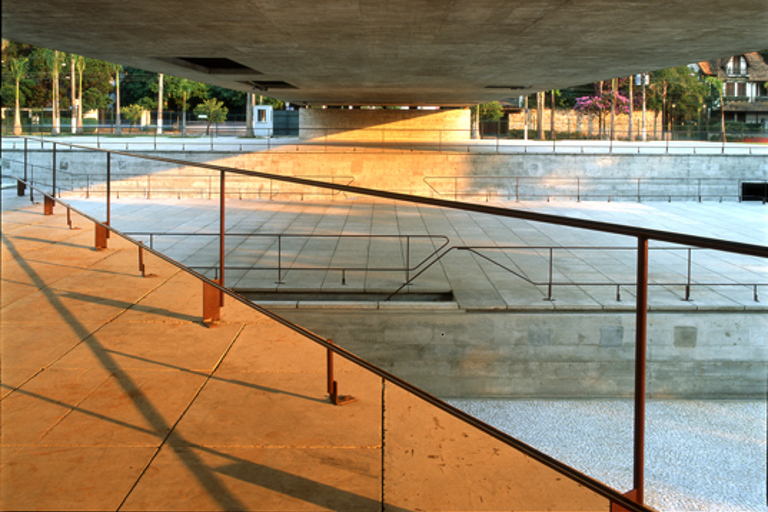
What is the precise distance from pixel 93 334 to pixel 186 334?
0.46 meters

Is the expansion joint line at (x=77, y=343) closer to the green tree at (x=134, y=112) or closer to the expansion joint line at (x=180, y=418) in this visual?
the expansion joint line at (x=180, y=418)

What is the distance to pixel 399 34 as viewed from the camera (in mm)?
11727

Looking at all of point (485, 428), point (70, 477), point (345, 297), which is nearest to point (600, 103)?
point (345, 297)

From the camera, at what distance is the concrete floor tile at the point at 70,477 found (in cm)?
191

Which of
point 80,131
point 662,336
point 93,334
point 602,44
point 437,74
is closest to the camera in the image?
point 93,334

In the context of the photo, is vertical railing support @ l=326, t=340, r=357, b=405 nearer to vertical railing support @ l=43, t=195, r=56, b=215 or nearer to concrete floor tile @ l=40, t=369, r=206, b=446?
concrete floor tile @ l=40, t=369, r=206, b=446

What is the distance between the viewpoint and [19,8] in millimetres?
9414

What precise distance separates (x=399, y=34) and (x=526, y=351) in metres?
5.95

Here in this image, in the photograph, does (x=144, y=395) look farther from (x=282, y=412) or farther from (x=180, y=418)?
(x=282, y=412)

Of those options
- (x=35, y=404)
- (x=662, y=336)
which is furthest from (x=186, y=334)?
(x=662, y=336)

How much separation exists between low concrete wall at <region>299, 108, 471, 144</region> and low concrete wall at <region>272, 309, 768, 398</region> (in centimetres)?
2348

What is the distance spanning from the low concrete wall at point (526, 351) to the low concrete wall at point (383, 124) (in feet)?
77.0

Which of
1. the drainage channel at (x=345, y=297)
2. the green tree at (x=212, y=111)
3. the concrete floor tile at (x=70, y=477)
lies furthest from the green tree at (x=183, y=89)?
the concrete floor tile at (x=70, y=477)

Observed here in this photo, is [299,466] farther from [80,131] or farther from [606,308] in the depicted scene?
[80,131]
